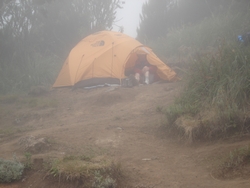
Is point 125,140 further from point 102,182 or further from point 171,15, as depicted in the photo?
point 171,15

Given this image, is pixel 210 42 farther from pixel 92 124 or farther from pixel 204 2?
pixel 92 124

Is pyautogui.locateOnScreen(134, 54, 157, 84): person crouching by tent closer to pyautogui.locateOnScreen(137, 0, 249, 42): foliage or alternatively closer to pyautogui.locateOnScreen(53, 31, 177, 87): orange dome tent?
pyautogui.locateOnScreen(53, 31, 177, 87): orange dome tent

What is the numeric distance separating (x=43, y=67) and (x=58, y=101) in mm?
3851

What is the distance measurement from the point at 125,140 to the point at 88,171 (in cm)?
165

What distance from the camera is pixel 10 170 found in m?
2.89

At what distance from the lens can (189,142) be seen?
13.2 feet

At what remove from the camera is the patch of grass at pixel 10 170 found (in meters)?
2.83

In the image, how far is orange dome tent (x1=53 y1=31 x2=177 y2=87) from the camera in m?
8.89

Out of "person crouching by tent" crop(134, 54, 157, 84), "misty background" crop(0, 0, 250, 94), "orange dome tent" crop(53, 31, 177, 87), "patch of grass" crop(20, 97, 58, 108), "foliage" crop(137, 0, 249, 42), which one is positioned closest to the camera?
"patch of grass" crop(20, 97, 58, 108)

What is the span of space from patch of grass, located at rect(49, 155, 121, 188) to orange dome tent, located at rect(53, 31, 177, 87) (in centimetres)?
584

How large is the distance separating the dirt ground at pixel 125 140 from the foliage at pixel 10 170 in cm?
7

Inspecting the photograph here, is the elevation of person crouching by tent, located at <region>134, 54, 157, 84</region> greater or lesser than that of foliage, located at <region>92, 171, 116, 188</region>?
greater

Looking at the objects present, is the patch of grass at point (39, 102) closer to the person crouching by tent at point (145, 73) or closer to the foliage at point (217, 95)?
the person crouching by tent at point (145, 73)

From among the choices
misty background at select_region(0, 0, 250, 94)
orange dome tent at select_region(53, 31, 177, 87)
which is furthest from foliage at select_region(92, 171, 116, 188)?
misty background at select_region(0, 0, 250, 94)
